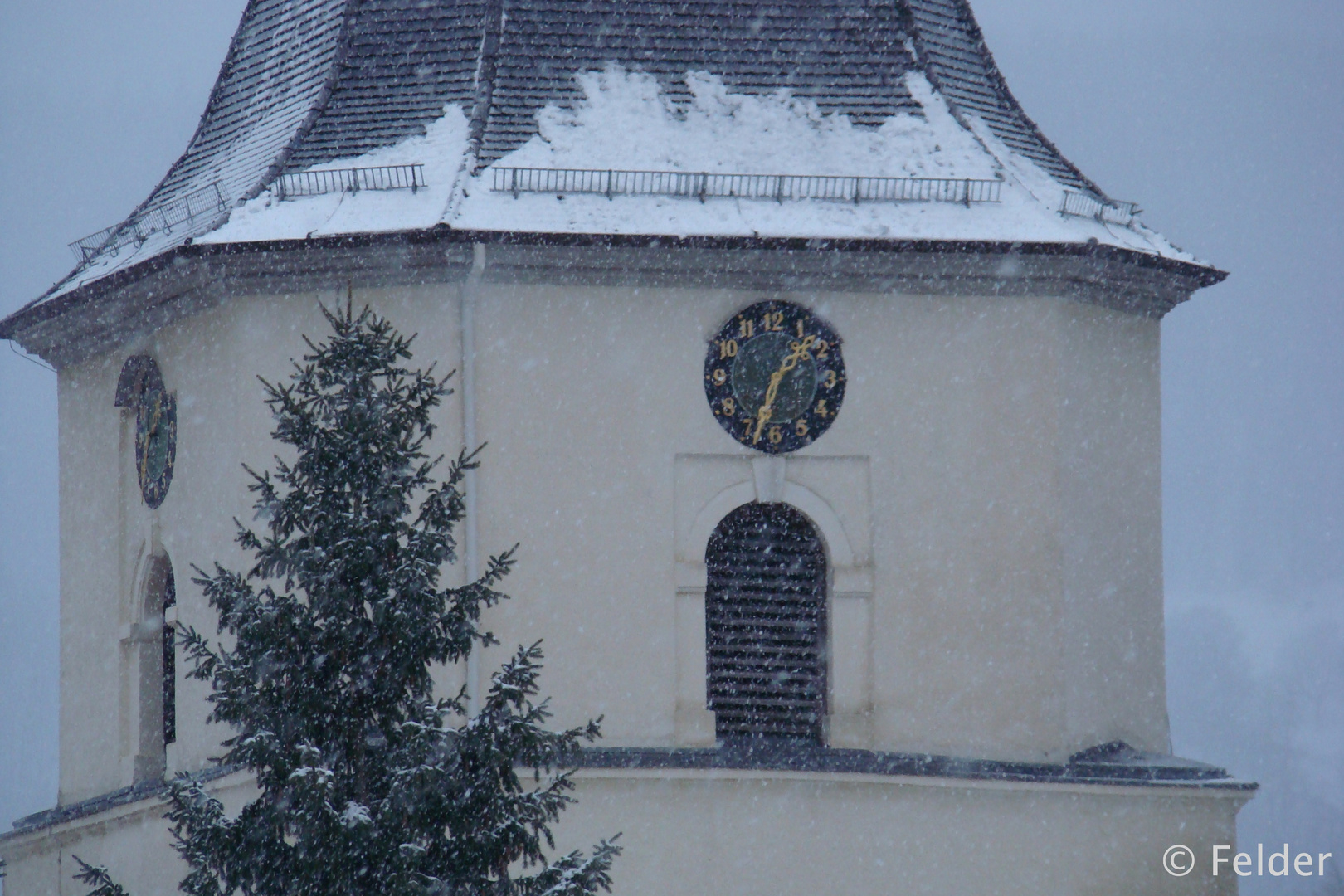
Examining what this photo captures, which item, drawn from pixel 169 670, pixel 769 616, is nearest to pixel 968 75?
pixel 769 616

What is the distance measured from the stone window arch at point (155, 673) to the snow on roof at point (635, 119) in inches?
108

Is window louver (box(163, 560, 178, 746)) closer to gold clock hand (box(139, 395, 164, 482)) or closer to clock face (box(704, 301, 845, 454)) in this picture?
gold clock hand (box(139, 395, 164, 482))

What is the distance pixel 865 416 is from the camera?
17.0 meters

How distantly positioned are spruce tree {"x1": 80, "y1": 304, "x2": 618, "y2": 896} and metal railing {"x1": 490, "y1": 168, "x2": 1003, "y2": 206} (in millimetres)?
5536

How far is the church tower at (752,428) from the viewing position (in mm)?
16297

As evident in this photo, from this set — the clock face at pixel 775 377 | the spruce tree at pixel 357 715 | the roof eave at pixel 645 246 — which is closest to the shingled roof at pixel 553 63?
the roof eave at pixel 645 246

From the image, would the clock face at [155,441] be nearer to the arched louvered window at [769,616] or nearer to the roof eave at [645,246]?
the roof eave at [645,246]

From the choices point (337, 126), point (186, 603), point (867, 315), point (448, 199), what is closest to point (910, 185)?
point (867, 315)

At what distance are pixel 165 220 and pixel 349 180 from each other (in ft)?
7.77

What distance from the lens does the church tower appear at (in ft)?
53.5

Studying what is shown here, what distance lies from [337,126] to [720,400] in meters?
4.11

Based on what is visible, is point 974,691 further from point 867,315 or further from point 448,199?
point 448,199

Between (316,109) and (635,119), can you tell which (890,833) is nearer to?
(635,119)

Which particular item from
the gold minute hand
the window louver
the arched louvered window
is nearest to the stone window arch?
the window louver
